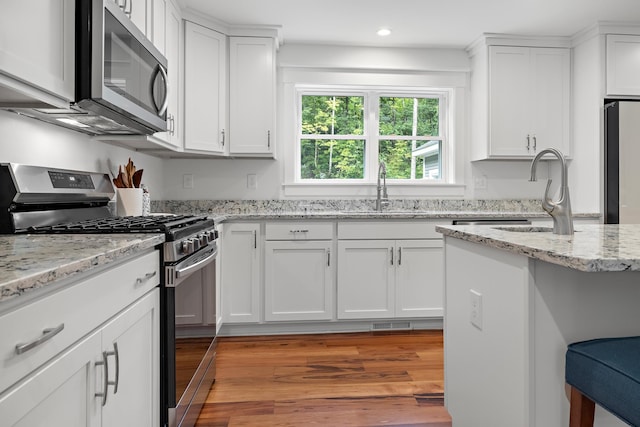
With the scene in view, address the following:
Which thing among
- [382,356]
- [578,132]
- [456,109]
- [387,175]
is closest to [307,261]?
[382,356]

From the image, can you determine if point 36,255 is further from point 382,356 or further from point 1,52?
point 382,356

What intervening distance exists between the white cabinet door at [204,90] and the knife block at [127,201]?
2.63 ft

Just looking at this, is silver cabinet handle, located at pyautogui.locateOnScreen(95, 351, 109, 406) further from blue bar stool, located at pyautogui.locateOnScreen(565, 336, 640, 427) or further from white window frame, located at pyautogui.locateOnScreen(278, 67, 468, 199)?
white window frame, located at pyautogui.locateOnScreen(278, 67, 468, 199)

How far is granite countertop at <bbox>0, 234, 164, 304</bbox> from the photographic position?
669mm

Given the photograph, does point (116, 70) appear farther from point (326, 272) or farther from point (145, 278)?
point (326, 272)

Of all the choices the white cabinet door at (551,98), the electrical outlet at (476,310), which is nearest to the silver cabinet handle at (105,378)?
the electrical outlet at (476,310)

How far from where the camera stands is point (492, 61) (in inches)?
134

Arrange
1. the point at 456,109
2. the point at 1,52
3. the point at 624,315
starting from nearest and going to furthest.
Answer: the point at 1,52
the point at 624,315
the point at 456,109

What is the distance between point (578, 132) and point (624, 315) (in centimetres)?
278

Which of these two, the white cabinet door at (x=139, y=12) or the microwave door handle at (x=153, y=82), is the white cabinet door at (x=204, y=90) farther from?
the microwave door handle at (x=153, y=82)

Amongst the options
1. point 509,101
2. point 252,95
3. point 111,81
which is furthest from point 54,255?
point 509,101

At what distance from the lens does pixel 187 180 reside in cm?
346

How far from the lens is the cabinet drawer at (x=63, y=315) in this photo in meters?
0.65

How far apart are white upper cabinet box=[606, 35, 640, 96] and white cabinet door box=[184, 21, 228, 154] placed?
3053 mm
